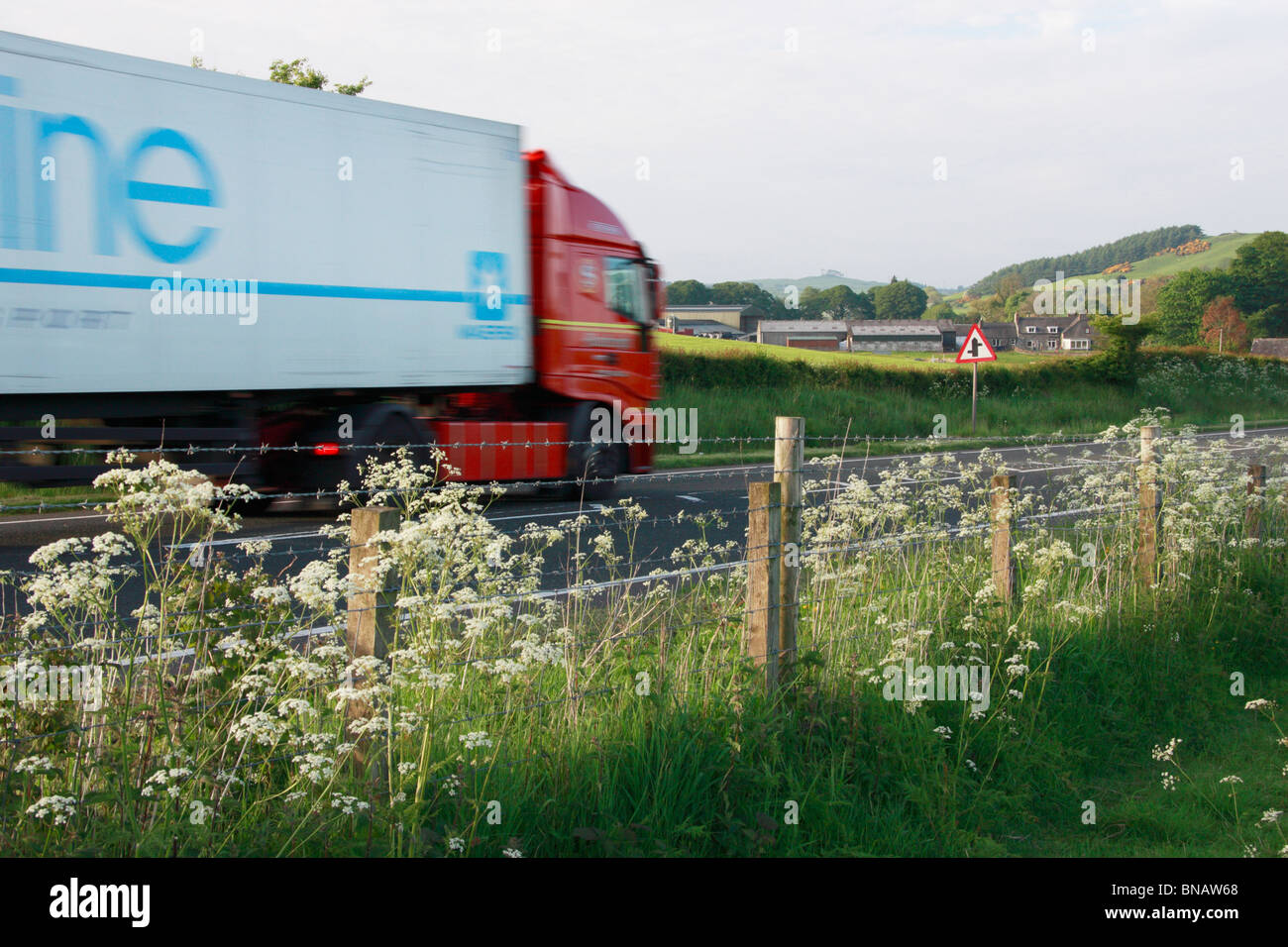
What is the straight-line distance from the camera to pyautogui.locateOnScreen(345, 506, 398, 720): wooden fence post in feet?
11.3

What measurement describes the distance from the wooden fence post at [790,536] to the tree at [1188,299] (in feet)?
288

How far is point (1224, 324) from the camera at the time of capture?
80.3m

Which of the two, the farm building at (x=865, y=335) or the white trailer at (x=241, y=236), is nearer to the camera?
the white trailer at (x=241, y=236)

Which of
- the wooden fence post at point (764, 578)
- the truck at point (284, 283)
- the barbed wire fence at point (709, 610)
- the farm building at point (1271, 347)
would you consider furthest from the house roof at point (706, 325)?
the wooden fence post at point (764, 578)

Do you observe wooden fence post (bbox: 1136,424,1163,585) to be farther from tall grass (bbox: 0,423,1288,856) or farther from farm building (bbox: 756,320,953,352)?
farm building (bbox: 756,320,953,352)

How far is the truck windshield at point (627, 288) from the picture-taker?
1351cm

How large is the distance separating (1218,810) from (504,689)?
329cm

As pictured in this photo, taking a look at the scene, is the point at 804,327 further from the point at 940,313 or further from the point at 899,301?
the point at 940,313

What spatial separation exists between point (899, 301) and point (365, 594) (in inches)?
3403

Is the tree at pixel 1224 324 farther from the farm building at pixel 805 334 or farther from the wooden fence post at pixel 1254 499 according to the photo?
the wooden fence post at pixel 1254 499

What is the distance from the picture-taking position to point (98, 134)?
8867 millimetres

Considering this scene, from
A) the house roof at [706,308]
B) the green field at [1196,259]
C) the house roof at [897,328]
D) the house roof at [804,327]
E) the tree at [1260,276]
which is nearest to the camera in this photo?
the house roof at [897,328]

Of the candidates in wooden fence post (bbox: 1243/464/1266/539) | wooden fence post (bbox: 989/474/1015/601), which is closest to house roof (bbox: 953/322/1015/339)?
wooden fence post (bbox: 1243/464/1266/539)

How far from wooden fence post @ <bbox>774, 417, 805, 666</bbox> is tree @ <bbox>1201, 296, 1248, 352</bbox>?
3242 inches
